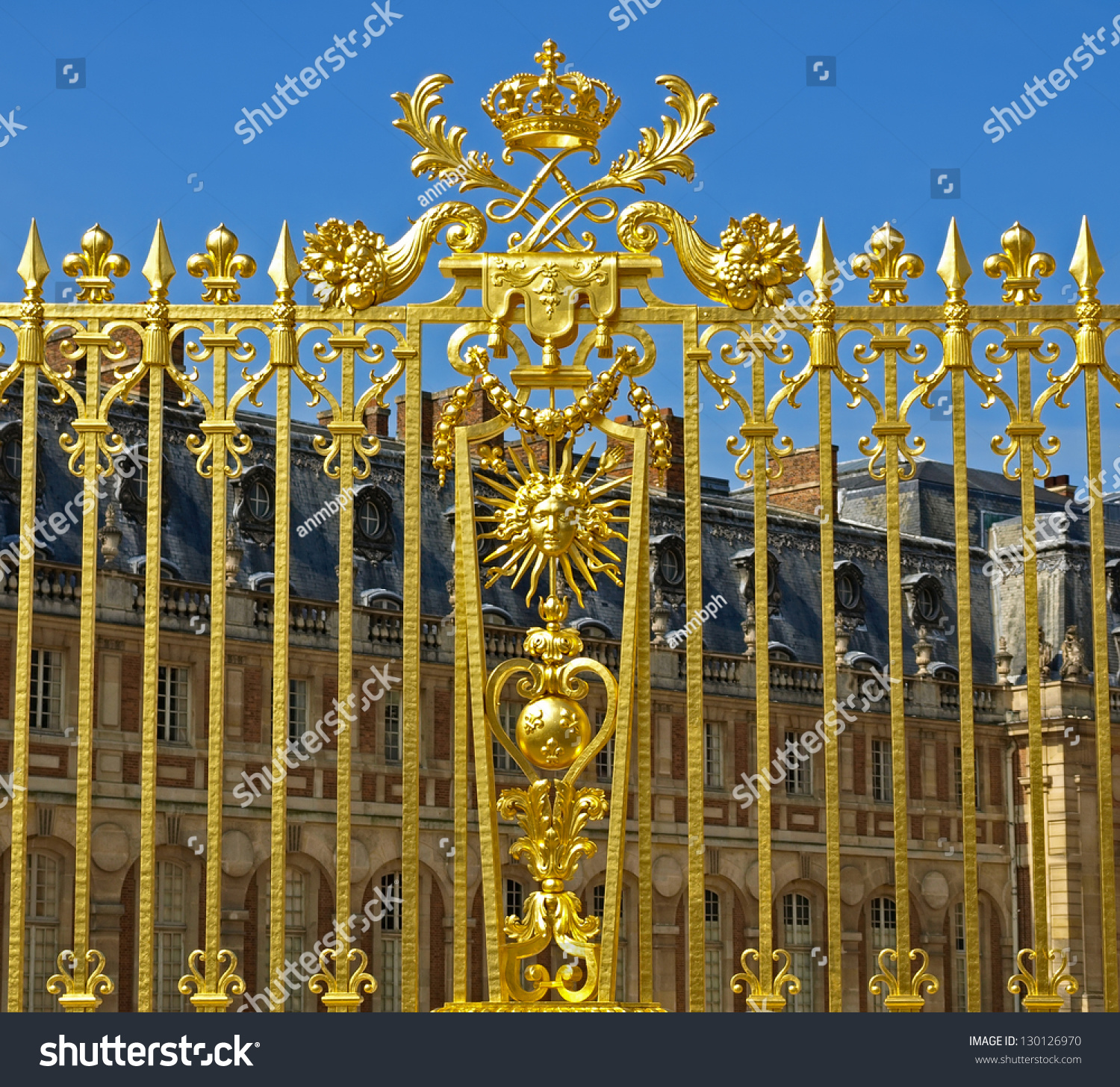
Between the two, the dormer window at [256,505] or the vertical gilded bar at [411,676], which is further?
the dormer window at [256,505]

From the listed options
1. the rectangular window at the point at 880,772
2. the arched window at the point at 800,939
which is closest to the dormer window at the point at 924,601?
the rectangular window at the point at 880,772

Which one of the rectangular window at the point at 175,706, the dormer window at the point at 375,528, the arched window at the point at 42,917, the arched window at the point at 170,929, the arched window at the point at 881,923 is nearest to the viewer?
the arched window at the point at 42,917

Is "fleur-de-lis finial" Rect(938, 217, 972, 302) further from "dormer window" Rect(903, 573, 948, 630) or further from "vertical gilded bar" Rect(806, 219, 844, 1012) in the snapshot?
"dormer window" Rect(903, 573, 948, 630)

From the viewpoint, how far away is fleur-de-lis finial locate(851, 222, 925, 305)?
9625mm

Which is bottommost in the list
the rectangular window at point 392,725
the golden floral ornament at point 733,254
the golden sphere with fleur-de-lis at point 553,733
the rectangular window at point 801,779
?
the golden sphere with fleur-de-lis at point 553,733

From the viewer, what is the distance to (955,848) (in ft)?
118

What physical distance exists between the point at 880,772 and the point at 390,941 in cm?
941

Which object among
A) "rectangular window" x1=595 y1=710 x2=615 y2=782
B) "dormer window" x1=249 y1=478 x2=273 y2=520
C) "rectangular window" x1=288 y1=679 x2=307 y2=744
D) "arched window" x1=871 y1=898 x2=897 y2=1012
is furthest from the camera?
"arched window" x1=871 y1=898 x2=897 y2=1012

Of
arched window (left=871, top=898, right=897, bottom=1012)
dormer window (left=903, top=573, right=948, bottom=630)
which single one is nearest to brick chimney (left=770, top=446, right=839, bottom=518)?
dormer window (left=903, top=573, right=948, bottom=630)

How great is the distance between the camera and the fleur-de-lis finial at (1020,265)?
963 cm

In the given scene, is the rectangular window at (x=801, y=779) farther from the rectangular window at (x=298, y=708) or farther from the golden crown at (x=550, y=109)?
the golden crown at (x=550, y=109)

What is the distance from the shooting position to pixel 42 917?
2769cm

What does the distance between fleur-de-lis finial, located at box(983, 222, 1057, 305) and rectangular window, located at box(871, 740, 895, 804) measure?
2644cm

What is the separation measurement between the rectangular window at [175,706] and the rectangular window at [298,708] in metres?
1.40
